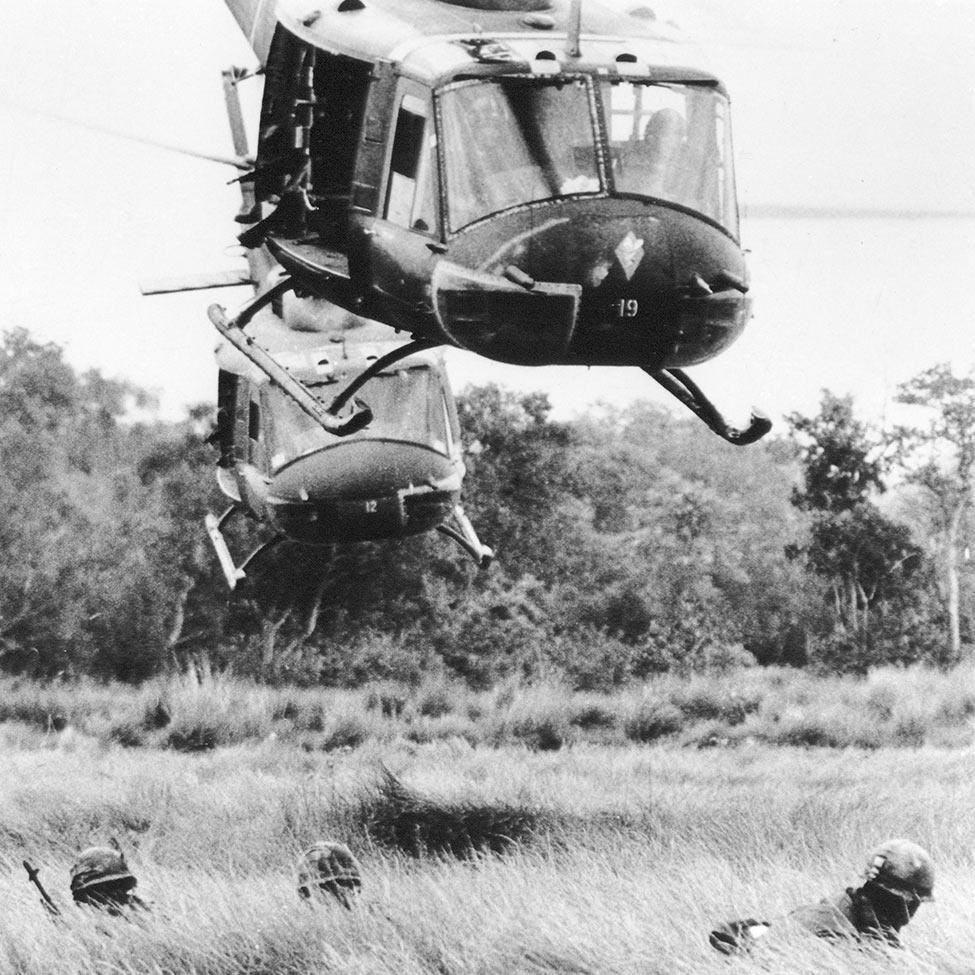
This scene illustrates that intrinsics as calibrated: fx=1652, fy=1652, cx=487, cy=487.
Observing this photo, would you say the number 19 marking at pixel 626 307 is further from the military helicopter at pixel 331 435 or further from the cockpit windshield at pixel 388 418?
the cockpit windshield at pixel 388 418

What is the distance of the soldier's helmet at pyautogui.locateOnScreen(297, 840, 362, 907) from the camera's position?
1021 centimetres

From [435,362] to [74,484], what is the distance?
19395 millimetres

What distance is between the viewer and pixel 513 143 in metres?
7.48

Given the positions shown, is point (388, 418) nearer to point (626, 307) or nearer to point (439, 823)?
point (439, 823)

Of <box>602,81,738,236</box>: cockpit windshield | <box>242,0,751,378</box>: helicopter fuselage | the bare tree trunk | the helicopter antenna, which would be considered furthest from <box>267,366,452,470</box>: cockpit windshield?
the bare tree trunk

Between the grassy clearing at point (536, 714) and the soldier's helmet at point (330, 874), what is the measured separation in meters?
11.7

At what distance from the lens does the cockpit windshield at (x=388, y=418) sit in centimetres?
1261

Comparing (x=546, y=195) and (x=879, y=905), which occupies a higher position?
(x=546, y=195)

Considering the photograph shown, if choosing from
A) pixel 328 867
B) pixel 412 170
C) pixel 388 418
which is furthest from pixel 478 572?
pixel 412 170

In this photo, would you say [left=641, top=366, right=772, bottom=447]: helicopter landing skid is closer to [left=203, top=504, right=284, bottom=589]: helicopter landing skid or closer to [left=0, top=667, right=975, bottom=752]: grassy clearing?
[left=203, top=504, right=284, bottom=589]: helicopter landing skid

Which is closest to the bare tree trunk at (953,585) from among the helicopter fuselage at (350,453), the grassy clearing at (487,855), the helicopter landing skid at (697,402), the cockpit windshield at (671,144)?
the grassy clearing at (487,855)

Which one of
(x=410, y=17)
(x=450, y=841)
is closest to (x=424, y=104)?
(x=410, y=17)

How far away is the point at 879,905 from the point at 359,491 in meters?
5.54

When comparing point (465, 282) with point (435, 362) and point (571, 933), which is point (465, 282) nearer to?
point (571, 933)
